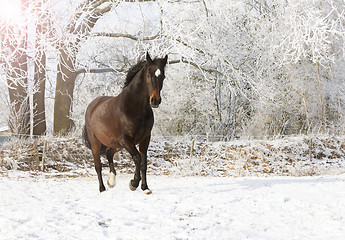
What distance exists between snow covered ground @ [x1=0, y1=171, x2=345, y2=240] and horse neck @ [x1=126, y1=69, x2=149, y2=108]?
5.24 feet

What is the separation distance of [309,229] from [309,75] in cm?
1813

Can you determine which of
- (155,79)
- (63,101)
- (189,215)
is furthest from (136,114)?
(63,101)

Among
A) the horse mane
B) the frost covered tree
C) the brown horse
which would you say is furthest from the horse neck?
the frost covered tree

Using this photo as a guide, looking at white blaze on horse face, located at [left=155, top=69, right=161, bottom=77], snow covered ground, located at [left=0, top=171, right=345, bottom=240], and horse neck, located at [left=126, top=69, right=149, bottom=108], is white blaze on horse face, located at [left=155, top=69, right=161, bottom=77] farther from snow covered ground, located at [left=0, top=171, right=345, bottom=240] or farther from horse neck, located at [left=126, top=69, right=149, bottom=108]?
snow covered ground, located at [left=0, top=171, right=345, bottom=240]

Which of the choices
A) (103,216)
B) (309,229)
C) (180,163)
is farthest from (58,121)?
(309,229)

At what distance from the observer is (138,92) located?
18.1 ft

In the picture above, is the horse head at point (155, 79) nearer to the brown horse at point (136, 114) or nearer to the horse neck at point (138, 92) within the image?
the brown horse at point (136, 114)

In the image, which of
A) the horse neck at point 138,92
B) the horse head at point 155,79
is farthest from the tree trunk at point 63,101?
the horse head at point 155,79

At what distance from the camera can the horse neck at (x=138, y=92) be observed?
5.41 m

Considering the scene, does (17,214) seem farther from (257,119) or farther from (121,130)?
(257,119)

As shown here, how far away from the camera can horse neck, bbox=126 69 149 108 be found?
5.41 m

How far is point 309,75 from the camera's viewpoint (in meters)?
20.4

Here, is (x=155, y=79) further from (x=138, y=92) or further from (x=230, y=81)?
(x=230, y=81)

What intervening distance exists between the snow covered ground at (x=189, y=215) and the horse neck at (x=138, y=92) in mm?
1597
